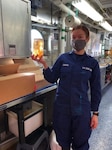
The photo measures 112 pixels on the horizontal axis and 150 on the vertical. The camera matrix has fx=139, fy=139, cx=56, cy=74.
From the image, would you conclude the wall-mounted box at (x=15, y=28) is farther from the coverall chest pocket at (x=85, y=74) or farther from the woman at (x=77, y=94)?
the coverall chest pocket at (x=85, y=74)

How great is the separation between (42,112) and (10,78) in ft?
2.30

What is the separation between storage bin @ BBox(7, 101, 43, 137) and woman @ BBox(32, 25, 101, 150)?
0.32m

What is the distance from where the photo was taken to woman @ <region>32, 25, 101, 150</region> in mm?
1273

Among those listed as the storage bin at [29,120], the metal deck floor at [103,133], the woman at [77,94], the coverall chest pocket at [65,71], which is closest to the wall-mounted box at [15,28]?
the woman at [77,94]

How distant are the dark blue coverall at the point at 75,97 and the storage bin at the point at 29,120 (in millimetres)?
317

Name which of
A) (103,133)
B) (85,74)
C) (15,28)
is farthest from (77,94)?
(103,133)


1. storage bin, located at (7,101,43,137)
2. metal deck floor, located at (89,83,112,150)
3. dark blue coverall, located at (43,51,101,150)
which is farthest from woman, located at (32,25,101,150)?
metal deck floor, located at (89,83,112,150)

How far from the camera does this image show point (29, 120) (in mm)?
1527

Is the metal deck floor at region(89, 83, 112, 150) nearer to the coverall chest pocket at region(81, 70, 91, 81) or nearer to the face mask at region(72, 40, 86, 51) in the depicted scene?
the coverall chest pocket at region(81, 70, 91, 81)

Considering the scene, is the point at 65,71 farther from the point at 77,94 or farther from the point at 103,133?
the point at 103,133

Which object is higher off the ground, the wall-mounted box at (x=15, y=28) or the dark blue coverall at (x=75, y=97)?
the wall-mounted box at (x=15, y=28)

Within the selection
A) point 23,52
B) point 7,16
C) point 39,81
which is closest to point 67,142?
point 39,81

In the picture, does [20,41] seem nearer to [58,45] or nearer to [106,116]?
[58,45]

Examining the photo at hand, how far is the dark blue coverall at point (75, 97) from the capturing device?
1272 millimetres
